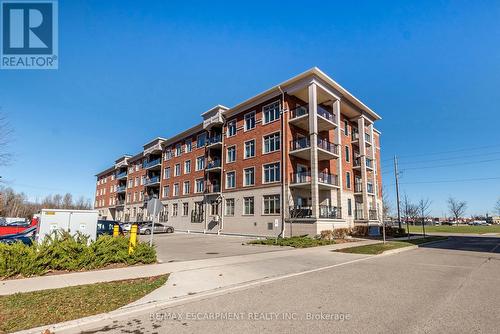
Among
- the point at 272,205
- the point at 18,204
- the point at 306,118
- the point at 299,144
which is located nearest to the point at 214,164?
the point at 272,205

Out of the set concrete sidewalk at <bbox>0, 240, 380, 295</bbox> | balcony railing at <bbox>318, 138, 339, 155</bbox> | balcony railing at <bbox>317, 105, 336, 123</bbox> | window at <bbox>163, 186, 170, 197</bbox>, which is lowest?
concrete sidewalk at <bbox>0, 240, 380, 295</bbox>

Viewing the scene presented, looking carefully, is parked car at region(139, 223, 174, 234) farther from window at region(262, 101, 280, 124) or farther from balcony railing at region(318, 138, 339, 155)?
balcony railing at region(318, 138, 339, 155)

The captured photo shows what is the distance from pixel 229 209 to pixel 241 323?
2856 cm

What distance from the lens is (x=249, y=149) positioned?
107ft

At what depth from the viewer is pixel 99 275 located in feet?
30.2

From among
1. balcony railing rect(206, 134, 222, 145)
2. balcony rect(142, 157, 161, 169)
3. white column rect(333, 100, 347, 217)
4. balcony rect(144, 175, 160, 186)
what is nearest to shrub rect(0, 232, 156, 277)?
white column rect(333, 100, 347, 217)

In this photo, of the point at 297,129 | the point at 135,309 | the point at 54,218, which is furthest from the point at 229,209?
the point at 135,309

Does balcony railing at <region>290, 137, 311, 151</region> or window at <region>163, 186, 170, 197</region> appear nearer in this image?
balcony railing at <region>290, 137, 311, 151</region>

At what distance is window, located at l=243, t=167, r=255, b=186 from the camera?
Answer: 31427 millimetres

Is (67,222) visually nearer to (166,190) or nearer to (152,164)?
(166,190)

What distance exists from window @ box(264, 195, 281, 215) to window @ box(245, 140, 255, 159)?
5.44 metres

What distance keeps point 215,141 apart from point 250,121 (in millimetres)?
6790

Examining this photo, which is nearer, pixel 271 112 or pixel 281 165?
pixel 281 165

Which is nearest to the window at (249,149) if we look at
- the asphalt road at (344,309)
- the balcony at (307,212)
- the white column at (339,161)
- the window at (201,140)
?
the balcony at (307,212)
